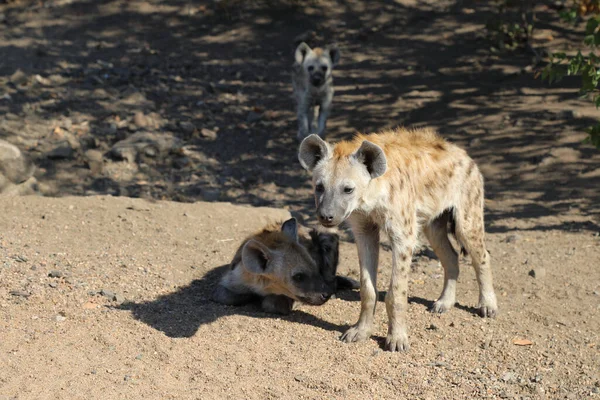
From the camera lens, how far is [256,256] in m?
5.30

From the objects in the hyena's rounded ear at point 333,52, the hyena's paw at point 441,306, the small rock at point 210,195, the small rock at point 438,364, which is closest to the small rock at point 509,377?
the small rock at point 438,364

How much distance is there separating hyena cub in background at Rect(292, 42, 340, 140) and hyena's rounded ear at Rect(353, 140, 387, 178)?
5.71 metres

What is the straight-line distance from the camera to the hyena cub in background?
34.7 feet

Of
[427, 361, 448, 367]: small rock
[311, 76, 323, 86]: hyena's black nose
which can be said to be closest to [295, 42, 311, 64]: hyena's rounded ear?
[311, 76, 323, 86]: hyena's black nose

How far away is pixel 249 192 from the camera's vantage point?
9.06 metres

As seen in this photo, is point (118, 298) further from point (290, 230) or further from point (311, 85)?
point (311, 85)

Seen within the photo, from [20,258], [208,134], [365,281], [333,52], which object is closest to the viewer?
[365,281]

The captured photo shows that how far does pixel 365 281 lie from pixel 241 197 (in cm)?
415

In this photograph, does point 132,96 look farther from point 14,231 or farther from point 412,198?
point 412,198

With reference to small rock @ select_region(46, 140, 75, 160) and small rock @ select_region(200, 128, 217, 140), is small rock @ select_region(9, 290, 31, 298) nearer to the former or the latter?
small rock @ select_region(46, 140, 75, 160)

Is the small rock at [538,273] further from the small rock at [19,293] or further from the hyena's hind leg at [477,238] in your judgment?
the small rock at [19,293]

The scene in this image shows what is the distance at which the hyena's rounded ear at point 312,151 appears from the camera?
467 centimetres

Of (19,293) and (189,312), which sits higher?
(19,293)

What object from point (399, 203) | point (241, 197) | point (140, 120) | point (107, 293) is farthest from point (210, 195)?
point (399, 203)
